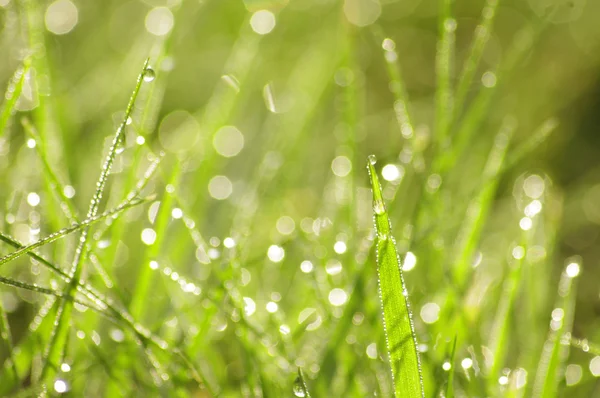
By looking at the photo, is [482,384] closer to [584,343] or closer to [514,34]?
[584,343]

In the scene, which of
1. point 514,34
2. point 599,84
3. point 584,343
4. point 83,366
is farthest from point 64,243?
point 514,34

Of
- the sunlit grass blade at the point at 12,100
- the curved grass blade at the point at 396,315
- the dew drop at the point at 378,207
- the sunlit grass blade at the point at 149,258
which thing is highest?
the sunlit grass blade at the point at 12,100

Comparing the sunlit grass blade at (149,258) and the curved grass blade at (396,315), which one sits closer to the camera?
the curved grass blade at (396,315)

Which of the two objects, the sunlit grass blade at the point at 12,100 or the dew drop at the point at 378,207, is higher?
the sunlit grass blade at the point at 12,100

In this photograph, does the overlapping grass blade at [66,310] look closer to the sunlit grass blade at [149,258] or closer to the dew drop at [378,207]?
the sunlit grass blade at [149,258]

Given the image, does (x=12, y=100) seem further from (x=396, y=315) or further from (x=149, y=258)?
(x=396, y=315)

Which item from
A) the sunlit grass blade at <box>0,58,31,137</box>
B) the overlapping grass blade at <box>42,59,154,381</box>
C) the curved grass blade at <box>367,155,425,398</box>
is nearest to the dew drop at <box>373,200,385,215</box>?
the curved grass blade at <box>367,155,425,398</box>

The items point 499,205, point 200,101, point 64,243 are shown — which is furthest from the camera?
point 200,101

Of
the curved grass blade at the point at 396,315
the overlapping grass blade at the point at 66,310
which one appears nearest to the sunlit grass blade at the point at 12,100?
the overlapping grass blade at the point at 66,310
